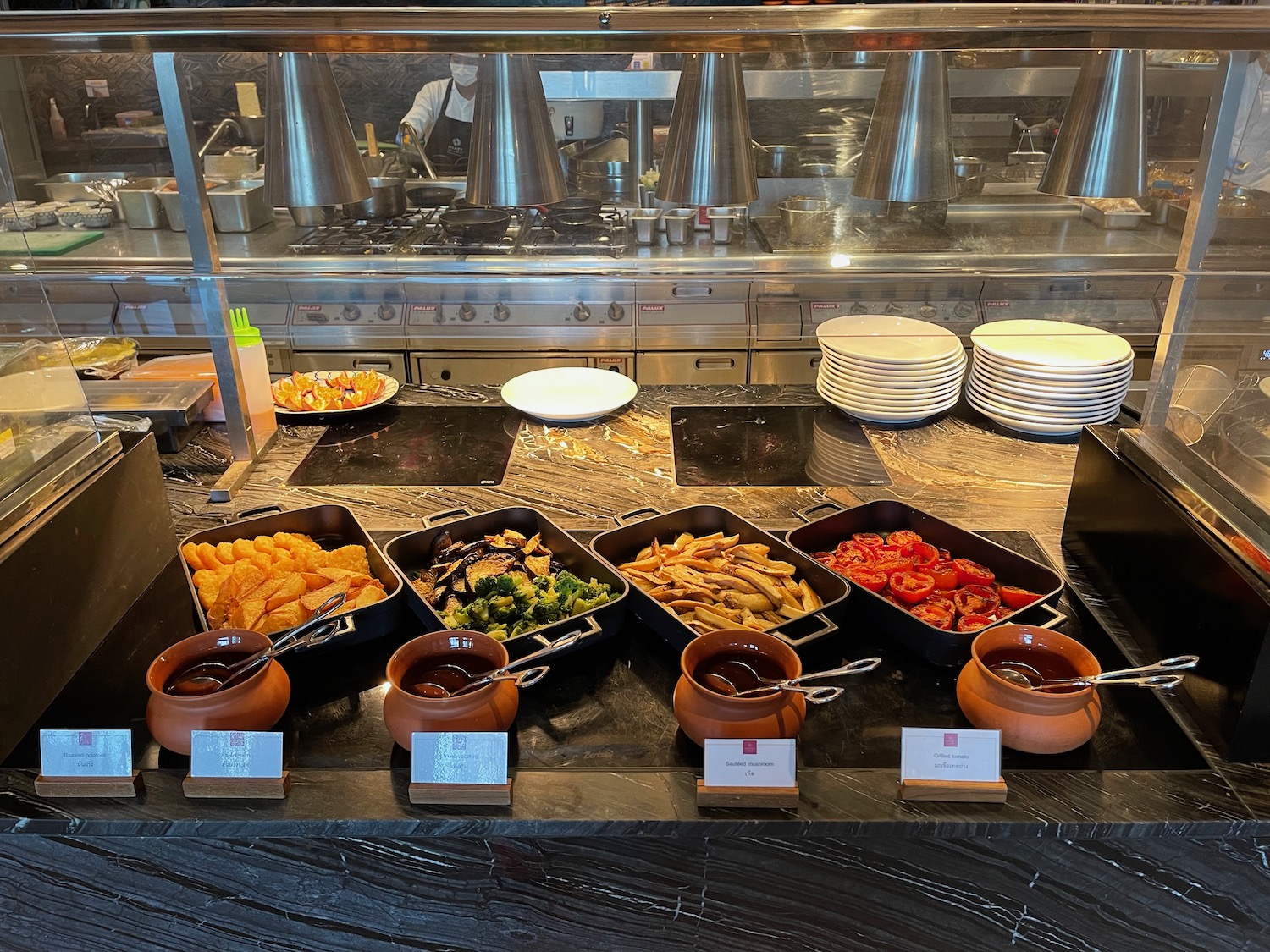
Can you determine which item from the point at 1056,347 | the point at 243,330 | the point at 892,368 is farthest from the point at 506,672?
the point at 1056,347

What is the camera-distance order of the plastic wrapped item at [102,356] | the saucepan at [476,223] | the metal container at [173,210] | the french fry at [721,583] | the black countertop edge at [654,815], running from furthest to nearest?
1. the plastic wrapped item at [102,356]
2. the saucepan at [476,223]
3. the metal container at [173,210]
4. the french fry at [721,583]
5. the black countertop edge at [654,815]

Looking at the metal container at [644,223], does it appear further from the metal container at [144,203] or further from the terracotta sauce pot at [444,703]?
the terracotta sauce pot at [444,703]

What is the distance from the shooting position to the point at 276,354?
340cm

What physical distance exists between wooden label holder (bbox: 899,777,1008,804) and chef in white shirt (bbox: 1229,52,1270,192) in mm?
1012

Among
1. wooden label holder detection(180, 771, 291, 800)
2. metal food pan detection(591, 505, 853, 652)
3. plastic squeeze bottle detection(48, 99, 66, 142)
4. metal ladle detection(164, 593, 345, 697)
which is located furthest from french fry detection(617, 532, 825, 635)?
plastic squeeze bottle detection(48, 99, 66, 142)

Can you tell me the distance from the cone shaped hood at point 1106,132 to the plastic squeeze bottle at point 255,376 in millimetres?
1574

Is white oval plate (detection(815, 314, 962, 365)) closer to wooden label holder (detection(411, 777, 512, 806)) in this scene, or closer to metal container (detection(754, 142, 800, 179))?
metal container (detection(754, 142, 800, 179))

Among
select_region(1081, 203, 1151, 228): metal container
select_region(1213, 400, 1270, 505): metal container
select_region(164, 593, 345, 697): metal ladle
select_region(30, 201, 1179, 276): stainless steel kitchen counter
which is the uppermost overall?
select_region(1081, 203, 1151, 228): metal container

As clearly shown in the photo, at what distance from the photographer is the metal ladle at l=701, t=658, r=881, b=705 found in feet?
3.61

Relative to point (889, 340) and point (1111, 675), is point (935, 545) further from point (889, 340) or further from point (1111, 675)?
point (889, 340)

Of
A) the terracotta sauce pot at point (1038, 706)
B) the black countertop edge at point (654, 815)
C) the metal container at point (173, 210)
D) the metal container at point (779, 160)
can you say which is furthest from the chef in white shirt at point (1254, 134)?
the metal container at point (173, 210)

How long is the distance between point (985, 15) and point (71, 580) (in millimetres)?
1539

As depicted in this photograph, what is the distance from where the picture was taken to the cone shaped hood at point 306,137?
1.43 meters

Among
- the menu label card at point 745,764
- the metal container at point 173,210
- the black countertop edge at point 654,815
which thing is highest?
the metal container at point 173,210
